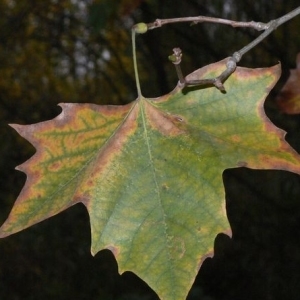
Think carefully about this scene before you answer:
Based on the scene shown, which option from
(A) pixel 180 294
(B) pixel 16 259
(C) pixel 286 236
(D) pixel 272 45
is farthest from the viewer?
(B) pixel 16 259

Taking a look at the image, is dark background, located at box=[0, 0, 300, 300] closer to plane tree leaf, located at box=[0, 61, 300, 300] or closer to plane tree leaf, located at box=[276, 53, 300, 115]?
plane tree leaf, located at box=[276, 53, 300, 115]

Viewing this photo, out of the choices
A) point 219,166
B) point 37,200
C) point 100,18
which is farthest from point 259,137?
point 100,18

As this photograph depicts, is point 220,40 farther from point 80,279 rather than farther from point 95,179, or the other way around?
point 95,179

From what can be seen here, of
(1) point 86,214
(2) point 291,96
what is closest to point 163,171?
(2) point 291,96

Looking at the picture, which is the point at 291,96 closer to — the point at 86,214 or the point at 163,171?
the point at 163,171

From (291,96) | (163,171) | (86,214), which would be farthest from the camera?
(86,214)

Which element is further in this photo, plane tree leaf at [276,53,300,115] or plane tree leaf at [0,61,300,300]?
plane tree leaf at [276,53,300,115]

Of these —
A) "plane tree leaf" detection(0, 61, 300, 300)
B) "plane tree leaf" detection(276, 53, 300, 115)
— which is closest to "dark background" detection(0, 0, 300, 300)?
"plane tree leaf" detection(276, 53, 300, 115)
